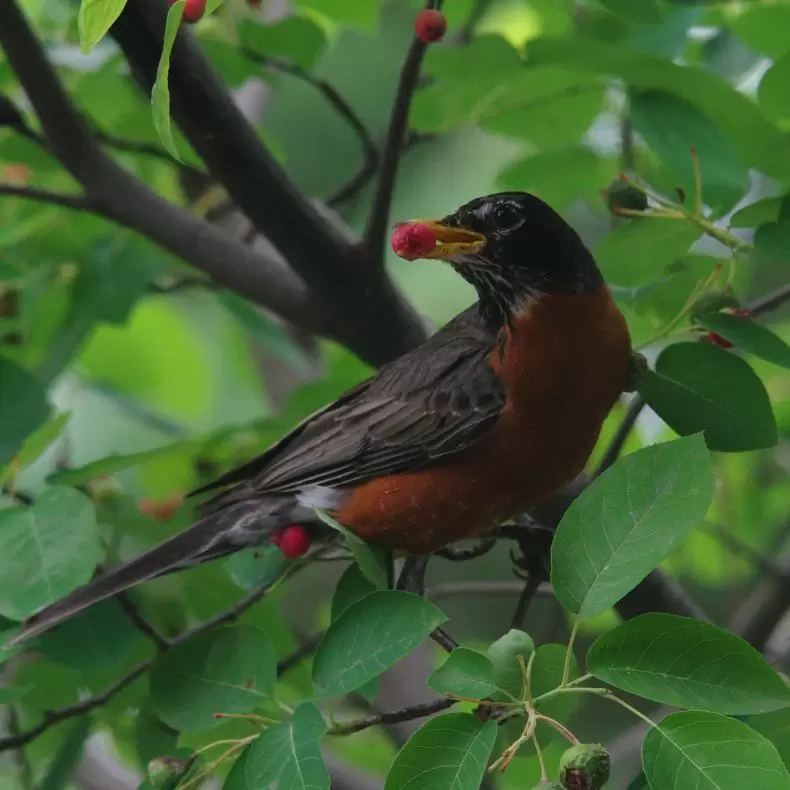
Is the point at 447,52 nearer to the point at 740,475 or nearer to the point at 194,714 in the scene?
the point at 194,714

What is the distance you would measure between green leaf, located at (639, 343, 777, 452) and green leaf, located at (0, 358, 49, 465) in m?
0.74

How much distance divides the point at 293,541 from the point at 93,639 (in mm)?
240

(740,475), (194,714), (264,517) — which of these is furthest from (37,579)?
(740,475)

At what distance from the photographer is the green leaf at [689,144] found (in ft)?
3.77

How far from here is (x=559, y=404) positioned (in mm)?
1147

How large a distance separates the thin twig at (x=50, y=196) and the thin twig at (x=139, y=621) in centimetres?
52

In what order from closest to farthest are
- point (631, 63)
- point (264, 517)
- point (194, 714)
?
point (194, 714) → point (631, 63) → point (264, 517)

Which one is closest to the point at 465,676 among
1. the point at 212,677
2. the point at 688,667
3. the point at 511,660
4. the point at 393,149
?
the point at 511,660

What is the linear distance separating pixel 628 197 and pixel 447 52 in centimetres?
35

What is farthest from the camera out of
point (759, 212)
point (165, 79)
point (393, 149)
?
point (393, 149)

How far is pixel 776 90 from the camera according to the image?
1135mm

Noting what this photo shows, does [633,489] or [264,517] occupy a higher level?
[633,489]

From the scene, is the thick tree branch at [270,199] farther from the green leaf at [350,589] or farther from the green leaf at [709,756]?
the green leaf at [709,756]

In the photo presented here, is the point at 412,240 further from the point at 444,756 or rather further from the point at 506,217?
the point at 444,756
